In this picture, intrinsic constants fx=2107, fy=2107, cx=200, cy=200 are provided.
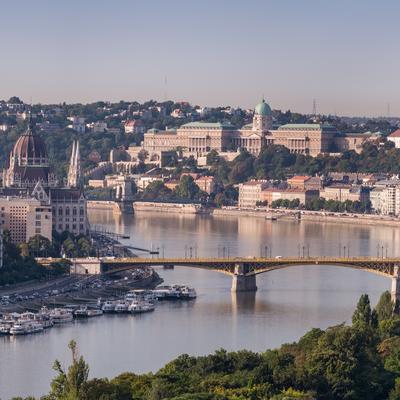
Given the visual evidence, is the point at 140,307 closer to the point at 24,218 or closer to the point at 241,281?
the point at 241,281

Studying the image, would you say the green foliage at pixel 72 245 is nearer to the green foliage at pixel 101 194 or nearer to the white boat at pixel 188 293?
the white boat at pixel 188 293

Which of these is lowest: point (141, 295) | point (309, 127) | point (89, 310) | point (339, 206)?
point (89, 310)

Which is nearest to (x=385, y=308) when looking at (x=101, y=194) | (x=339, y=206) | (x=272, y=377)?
(x=272, y=377)

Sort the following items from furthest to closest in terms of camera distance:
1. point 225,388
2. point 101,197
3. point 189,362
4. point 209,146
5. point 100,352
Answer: point 209,146, point 101,197, point 100,352, point 189,362, point 225,388

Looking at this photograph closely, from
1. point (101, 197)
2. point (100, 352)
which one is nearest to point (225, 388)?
point (100, 352)

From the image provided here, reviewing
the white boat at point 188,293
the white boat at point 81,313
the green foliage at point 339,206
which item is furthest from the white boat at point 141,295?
the green foliage at point 339,206

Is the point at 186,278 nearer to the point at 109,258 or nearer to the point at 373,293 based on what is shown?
the point at 109,258
